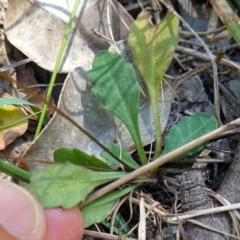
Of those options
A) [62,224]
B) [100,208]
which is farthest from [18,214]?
[100,208]

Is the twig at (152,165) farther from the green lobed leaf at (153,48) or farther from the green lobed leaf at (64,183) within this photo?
the green lobed leaf at (153,48)

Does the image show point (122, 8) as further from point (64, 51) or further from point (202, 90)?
point (202, 90)

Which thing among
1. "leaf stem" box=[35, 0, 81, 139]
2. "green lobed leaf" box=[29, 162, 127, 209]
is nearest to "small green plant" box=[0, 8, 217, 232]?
"green lobed leaf" box=[29, 162, 127, 209]

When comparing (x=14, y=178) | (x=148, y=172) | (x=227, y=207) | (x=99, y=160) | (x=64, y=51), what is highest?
(x=64, y=51)

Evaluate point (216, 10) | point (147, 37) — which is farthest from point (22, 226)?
point (216, 10)

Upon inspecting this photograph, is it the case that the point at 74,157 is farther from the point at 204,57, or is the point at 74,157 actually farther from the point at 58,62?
the point at 204,57

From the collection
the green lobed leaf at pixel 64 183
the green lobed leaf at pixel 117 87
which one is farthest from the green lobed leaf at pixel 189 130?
the green lobed leaf at pixel 64 183
